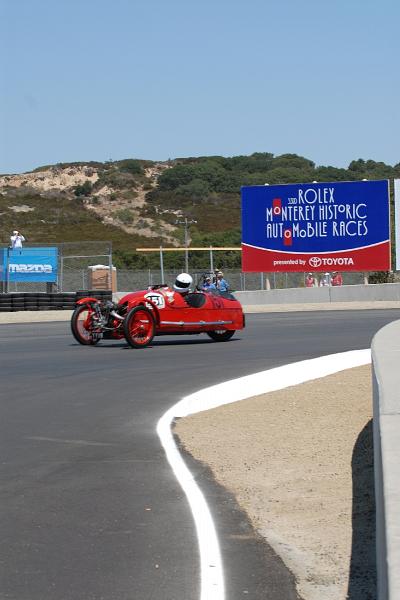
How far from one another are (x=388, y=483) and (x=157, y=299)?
15.6m

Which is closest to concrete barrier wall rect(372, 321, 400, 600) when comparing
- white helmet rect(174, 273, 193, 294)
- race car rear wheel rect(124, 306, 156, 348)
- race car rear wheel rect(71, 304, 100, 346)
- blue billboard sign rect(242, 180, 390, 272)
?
race car rear wheel rect(124, 306, 156, 348)

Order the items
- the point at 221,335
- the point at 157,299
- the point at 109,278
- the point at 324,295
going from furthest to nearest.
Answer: the point at 324,295
the point at 109,278
the point at 221,335
the point at 157,299

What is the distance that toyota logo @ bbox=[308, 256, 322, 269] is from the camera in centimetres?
5091

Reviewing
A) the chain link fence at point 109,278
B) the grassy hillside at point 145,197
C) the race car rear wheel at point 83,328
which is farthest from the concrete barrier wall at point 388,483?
the grassy hillside at point 145,197

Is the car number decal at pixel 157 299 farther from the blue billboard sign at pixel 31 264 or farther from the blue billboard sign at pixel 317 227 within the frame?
the blue billboard sign at pixel 317 227

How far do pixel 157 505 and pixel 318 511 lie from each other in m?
0.99

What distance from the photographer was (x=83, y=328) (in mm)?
20969

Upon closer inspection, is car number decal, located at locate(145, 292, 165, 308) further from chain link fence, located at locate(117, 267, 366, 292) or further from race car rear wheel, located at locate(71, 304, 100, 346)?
chain link fence, located at locate(117, 267, 366, 292)

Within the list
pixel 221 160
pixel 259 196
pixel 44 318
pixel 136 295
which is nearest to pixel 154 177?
pixel 221 160

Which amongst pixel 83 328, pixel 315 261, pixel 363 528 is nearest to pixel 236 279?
pixel 315 261

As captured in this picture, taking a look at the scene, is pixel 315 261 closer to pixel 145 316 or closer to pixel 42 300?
pixel 42 300

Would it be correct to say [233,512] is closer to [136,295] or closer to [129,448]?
[129,448]

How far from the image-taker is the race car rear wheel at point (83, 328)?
20.6 meters

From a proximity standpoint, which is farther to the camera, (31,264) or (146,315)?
(31,264)
